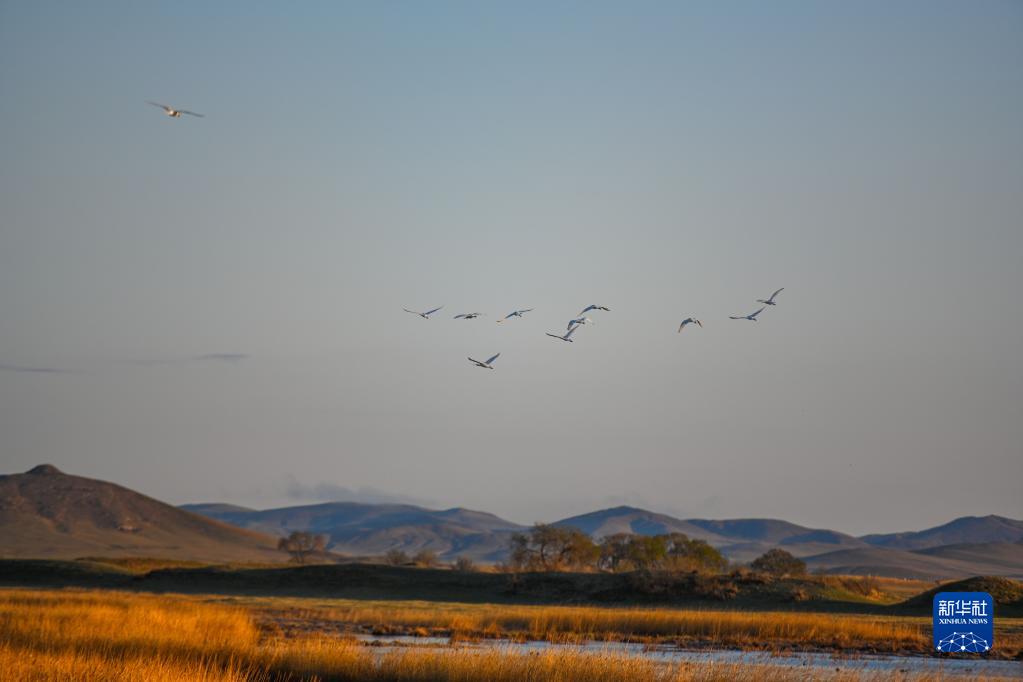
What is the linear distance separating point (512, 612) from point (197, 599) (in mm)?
20522

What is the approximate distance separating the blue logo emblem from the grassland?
11030 mm

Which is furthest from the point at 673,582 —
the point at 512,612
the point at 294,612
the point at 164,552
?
the point at 164,552

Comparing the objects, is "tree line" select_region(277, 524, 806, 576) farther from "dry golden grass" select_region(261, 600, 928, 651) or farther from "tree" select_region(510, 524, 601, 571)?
"dry golden grass" select_region(261, 600, 928, 651)

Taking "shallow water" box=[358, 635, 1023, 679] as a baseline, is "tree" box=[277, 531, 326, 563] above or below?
above

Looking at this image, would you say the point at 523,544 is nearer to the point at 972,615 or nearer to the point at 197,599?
the point at 197,599

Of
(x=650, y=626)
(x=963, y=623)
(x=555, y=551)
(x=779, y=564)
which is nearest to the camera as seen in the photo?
(x=963, y=623)

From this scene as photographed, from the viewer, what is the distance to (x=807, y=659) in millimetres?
38656

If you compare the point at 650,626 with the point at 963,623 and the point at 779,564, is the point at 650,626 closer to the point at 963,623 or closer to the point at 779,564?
the point at 963,623

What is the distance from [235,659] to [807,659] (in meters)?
18.0

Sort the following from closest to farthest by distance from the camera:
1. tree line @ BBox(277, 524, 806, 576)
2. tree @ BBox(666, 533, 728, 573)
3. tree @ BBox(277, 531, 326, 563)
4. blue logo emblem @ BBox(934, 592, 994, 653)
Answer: blue logo emblem @ BBox(934, 592, 994, 653) → tree @ BBox(666, 533, 728, 573) → tree line @ BBox(277, 524, 806, 576) → tree @ BBox(277, 531, 326, 563)

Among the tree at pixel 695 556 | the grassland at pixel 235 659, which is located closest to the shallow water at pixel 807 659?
the grassland at pixel 235 659

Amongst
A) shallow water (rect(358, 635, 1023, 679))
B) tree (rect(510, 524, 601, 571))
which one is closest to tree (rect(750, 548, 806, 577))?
tree (rect(510, 524, 601, 571))

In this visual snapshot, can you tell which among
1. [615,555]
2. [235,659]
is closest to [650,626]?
[235,659]

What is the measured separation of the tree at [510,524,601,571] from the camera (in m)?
107
